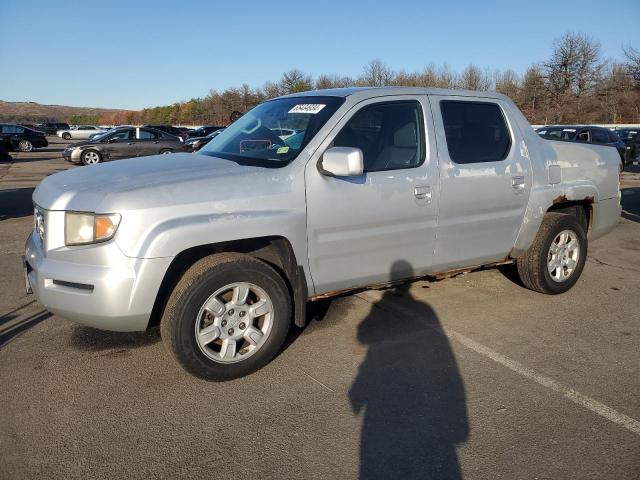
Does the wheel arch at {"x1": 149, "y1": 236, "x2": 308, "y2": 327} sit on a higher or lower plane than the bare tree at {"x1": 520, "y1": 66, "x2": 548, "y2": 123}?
lower

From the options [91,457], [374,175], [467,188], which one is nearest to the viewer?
[91,457]

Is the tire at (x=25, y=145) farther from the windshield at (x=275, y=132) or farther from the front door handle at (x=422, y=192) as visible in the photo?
the front door handle at (x=422, y=192)

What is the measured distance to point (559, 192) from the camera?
4848mm

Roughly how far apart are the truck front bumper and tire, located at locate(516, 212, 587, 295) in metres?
3.46

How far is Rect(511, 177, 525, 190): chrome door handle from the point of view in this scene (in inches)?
177

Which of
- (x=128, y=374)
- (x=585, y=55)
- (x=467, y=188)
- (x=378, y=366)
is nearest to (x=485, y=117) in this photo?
(x=467, y=188)

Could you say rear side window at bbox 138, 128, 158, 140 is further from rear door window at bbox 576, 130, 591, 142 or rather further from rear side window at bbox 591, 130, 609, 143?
rear side window at bbox 591, 130, 609, 143

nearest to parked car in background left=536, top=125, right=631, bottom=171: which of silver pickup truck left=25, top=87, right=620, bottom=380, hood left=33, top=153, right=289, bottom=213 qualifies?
silver pickup truck left=25, top=87, right=620, bottom=380

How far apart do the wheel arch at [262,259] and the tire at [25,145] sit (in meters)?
33.0

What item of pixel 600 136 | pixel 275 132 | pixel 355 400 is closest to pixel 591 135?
pixel 600 136

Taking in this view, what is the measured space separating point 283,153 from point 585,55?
60.5 m

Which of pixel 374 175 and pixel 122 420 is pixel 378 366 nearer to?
pixel 374 175

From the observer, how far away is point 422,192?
396 centimetres

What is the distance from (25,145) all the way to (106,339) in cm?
3257
